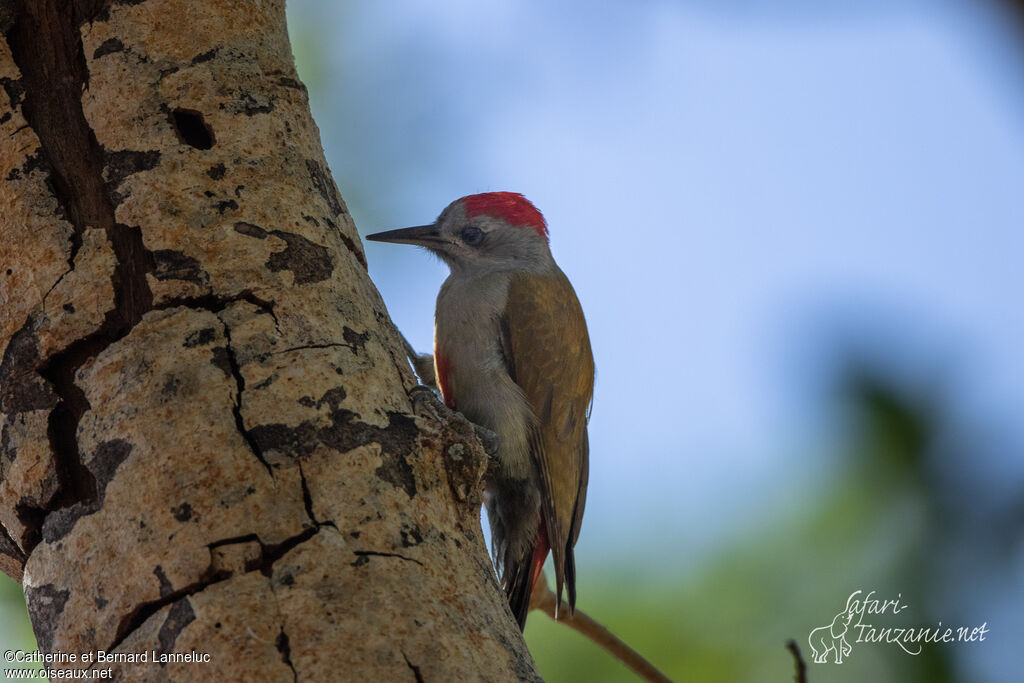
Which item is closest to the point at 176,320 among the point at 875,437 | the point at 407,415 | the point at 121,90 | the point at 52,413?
the point at 52,413

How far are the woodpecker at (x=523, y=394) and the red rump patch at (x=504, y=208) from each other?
0.34m

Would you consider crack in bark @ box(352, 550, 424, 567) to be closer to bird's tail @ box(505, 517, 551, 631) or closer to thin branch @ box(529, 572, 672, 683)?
thin branch @ box(529, 572, 672, 683)

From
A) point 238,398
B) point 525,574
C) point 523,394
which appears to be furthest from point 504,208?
point 238,398

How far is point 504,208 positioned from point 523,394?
52.8 inches

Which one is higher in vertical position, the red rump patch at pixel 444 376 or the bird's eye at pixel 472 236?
the bird's eye at pixel 472 236

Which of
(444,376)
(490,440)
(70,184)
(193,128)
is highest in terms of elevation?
(193,128)

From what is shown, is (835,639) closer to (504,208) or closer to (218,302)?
(504,208)

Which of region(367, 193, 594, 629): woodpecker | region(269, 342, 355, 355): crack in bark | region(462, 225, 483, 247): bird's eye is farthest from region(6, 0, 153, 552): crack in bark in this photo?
region(462, 225, 483, 247): bird's eye

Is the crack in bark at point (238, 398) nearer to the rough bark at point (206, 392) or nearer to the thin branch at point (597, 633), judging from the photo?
the rough bark at point (206, 392)

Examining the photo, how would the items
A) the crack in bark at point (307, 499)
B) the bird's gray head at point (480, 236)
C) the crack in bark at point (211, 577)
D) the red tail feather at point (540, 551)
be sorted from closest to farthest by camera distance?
the crack in bark at point (211, 577) < the crack in bark at point (307, 499) < the red tail feather at point (540, 551) < the bird's gray head at point (480, 236)

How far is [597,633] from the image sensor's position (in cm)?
321

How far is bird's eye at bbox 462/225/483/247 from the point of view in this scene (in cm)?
463

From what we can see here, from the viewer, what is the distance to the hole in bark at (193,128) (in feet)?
7.98

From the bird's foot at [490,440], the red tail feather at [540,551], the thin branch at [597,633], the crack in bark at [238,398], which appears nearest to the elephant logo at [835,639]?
the thin branch at [597,633]
